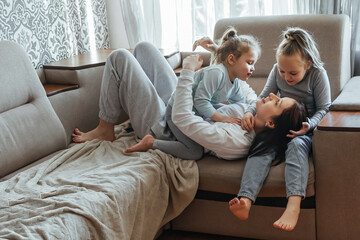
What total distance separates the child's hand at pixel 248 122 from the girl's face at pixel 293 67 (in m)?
0.23

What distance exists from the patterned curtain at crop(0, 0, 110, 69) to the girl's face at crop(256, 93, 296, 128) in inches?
52.3

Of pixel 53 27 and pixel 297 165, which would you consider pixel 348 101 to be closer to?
pixel 297 165

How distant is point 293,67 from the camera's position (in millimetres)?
1892

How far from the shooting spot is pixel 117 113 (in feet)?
7.11

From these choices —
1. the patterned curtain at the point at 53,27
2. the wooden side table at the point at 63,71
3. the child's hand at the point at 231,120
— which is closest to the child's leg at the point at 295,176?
the child's hand at the point at 231,120

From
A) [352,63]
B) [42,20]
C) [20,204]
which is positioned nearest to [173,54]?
[42,20]

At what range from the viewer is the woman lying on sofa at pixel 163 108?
1.83 metres

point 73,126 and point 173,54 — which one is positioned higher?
point 173,54

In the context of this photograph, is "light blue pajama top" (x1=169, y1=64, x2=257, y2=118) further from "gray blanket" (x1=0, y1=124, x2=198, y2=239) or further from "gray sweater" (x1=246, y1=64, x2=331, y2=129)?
"gray blanket" (x1=0, y1=124, x2=198, y2=239)

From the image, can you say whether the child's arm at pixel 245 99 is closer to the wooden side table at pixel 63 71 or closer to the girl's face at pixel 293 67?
the girl's face at pixel 293 67

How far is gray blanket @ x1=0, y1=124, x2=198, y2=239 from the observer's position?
1.40 metres

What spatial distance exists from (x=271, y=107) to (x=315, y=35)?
709mm

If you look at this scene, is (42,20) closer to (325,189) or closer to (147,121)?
(147,121)

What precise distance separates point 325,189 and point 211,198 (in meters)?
0.46
